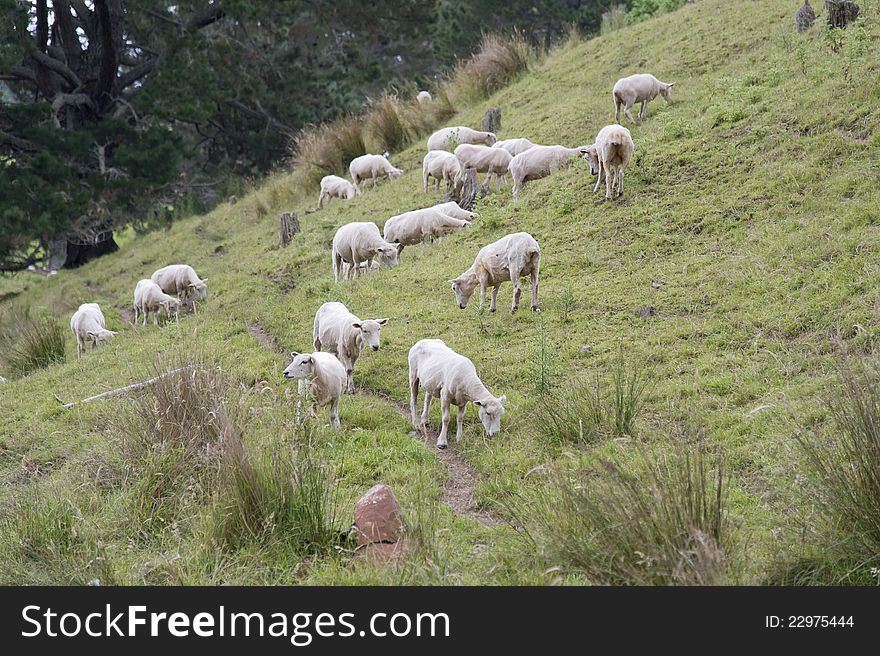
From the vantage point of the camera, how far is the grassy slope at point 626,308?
636 centimetres

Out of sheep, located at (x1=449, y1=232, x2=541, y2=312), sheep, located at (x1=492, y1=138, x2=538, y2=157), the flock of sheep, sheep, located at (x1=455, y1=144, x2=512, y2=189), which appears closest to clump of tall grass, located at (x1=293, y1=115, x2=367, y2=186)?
the flock of sheep

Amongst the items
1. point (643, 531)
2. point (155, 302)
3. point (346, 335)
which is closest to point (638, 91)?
point (346, 335)

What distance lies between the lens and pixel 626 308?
34.1 ft

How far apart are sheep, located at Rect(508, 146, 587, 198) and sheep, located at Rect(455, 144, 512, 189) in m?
0.82

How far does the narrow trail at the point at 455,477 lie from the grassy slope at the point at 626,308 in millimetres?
111

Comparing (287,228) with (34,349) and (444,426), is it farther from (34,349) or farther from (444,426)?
(444,426)

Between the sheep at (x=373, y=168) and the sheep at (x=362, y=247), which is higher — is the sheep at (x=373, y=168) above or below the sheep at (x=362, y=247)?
above

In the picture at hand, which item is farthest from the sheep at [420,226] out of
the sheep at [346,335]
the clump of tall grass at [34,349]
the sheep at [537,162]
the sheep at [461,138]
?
the clump of tall grass at [34,349]

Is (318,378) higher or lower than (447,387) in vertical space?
higher

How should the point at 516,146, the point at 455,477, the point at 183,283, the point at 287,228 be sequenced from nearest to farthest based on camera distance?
the point at 455,477 → the point at 183,283 → the point at 516,146 → the point at 287,228

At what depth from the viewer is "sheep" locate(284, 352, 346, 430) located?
8680 mm

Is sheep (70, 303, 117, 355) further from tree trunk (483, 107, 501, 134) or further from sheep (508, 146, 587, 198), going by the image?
tree trunk (483, 107, 501, 134)

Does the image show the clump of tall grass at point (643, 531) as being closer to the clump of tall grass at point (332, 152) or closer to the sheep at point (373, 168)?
the sheep at point (373, 168)

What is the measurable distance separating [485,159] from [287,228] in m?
4.49
